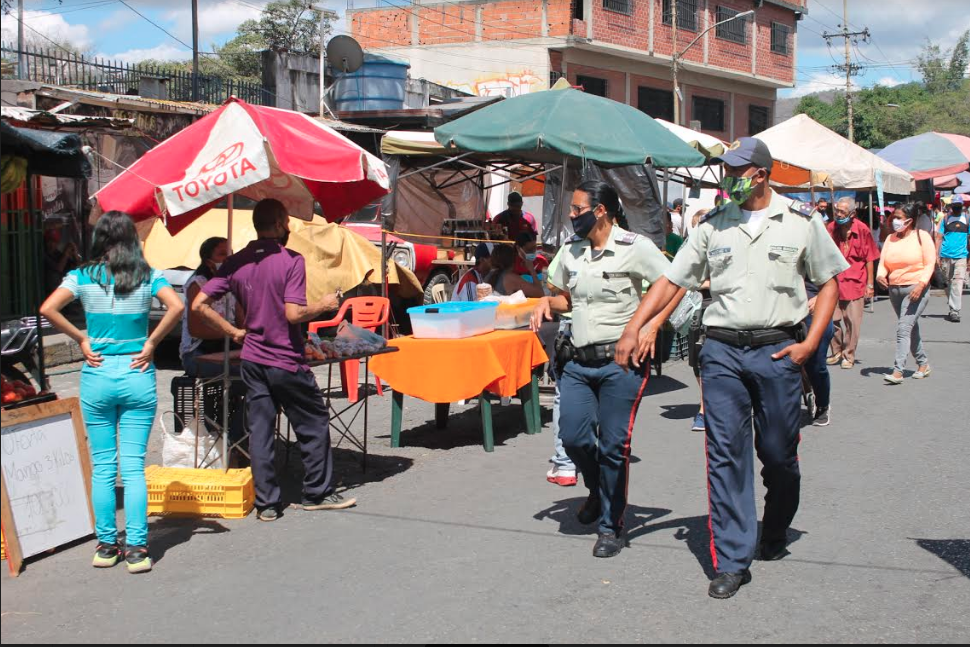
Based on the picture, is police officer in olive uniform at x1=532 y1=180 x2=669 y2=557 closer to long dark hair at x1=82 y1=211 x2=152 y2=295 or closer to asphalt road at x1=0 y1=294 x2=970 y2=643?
asphalt road at x1=0 y1=294 x2=970 y2=643

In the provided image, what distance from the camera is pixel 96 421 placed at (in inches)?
223

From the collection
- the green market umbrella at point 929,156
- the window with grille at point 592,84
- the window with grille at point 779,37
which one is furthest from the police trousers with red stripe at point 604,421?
the window with grille at point 779,37

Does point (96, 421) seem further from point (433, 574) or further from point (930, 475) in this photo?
point (930, 475)

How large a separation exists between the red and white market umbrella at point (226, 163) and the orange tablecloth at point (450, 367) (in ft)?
5.50

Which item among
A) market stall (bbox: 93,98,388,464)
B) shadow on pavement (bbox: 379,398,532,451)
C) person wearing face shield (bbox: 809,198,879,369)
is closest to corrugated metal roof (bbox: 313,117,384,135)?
person wearing face shield (bbox: 809,198,879,369)

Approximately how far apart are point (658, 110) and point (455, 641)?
127 feet

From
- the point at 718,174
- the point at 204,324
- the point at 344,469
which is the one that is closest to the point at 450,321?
the point at 344,469

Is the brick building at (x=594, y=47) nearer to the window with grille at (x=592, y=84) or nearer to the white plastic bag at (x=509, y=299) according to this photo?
the window with grille at (x=592, y=84)

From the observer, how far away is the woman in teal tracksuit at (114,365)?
222 inches

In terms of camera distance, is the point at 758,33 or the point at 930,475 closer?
the point at 930,475

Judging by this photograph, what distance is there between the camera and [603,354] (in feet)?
19.5

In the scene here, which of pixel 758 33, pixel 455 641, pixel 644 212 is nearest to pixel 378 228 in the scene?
pixel 644 212

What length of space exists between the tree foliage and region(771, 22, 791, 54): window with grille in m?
9.81

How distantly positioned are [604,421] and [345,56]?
17.2m
